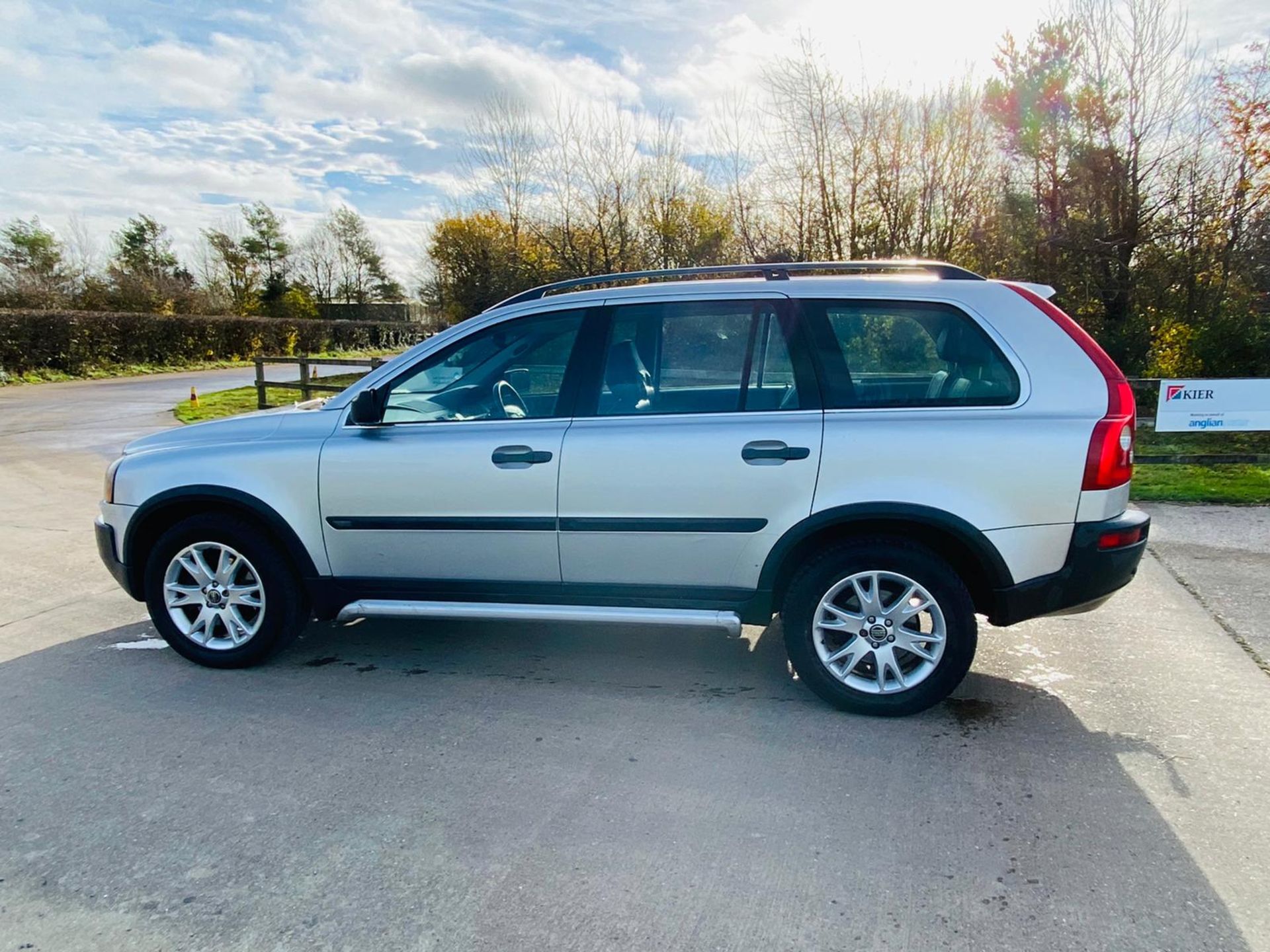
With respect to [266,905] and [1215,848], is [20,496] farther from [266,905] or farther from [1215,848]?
[1215,848]

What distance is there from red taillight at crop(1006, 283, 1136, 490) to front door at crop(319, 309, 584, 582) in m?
2.21

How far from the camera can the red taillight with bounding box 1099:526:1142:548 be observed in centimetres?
347

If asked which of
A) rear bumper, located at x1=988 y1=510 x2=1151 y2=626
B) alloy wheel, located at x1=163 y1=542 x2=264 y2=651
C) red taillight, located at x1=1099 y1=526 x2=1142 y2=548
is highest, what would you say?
red taillight, located at x1=1099 y1=526 x2=1142 y2=548

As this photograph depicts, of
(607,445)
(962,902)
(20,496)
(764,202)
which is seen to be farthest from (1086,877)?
(764,202)

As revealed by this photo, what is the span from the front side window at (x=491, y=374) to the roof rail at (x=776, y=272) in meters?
0.18

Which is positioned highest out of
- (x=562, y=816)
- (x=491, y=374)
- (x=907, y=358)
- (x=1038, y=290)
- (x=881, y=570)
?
(x=1038, y=290)

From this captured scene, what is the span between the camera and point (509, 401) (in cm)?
411

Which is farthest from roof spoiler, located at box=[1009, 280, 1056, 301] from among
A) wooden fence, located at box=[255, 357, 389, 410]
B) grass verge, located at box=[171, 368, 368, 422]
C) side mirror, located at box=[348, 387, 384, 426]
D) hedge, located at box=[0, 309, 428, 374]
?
hedge, located at box=[0, 309, 428, 374]

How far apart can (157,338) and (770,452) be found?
2943 centimetres

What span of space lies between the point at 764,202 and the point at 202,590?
13.0 metres

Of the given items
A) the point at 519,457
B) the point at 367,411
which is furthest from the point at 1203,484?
the point at 367,411

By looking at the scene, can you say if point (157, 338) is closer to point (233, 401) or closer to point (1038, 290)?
point (233, 401)

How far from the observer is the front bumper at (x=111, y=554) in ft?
14.4

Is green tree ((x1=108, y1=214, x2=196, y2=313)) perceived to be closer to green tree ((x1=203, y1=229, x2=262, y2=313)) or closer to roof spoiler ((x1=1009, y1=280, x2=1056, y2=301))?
green tree ((x1=203, y1=229, x2=262, y2=313))
